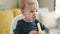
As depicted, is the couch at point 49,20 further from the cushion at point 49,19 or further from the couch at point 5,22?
the couch at point 5,22

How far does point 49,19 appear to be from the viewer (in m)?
3.22

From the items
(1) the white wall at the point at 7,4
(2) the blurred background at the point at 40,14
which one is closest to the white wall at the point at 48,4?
(2) the blurred background at the point at 40,14

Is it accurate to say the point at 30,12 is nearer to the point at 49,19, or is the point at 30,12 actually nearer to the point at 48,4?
the point at 49,19

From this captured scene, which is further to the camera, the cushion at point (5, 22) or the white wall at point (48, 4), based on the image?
the white wall at point (48, 4)

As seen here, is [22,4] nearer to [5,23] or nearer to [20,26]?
[20,26]

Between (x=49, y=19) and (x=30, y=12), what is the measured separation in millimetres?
2319

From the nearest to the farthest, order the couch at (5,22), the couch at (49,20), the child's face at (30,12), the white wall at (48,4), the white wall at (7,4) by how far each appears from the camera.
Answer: the child's face at (30,12) < the couch at (5,22) < the white wall at (7,4) < the couch at (49,20) < the white wall at (48,4)

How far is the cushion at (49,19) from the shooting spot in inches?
125

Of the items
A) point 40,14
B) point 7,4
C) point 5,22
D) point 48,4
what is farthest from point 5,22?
point 48,4

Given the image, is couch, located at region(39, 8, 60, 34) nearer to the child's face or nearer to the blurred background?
the blurred background

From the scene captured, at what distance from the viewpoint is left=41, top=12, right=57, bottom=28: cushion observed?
316cm

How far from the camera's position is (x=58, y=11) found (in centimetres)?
371

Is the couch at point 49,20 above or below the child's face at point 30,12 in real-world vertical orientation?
below

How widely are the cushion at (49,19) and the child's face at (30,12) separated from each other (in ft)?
7.21
